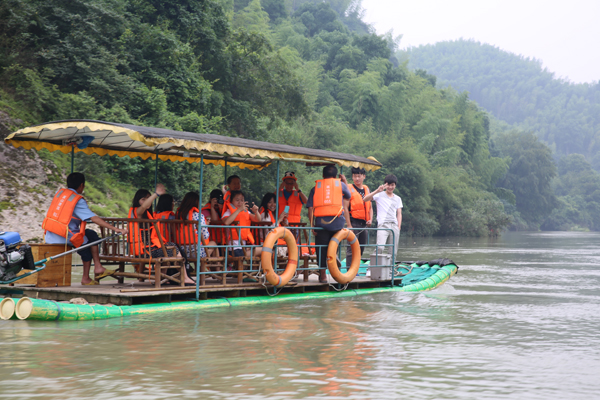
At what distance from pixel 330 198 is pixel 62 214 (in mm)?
4034

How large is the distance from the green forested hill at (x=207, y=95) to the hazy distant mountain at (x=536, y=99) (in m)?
97.4

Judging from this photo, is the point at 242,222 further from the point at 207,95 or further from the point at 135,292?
the point at 207,95

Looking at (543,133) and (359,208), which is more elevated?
(543,133)

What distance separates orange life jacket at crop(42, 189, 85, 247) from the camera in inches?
337

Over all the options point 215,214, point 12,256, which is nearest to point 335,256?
point 215,214

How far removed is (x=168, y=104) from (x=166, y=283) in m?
21.1

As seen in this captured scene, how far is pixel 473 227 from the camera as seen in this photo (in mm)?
51125

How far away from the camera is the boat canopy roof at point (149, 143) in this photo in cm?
795

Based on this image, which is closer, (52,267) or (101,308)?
(101,308)

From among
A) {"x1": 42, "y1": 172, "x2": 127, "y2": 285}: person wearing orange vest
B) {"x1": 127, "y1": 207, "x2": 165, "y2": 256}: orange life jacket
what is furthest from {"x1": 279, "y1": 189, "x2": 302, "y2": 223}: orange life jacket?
{"x1": 42, "y1": 172, "x2": 127, "y2": 285}: person wearing orange vest

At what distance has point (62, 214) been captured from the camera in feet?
28.1

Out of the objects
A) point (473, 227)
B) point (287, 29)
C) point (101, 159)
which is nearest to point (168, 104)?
point (101, 159)

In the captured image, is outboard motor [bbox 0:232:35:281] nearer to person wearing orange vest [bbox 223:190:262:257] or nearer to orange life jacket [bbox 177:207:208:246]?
orange life jacket [bbox 177:207:208:246]

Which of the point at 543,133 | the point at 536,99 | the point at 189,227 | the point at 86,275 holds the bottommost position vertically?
the point at 86,275
